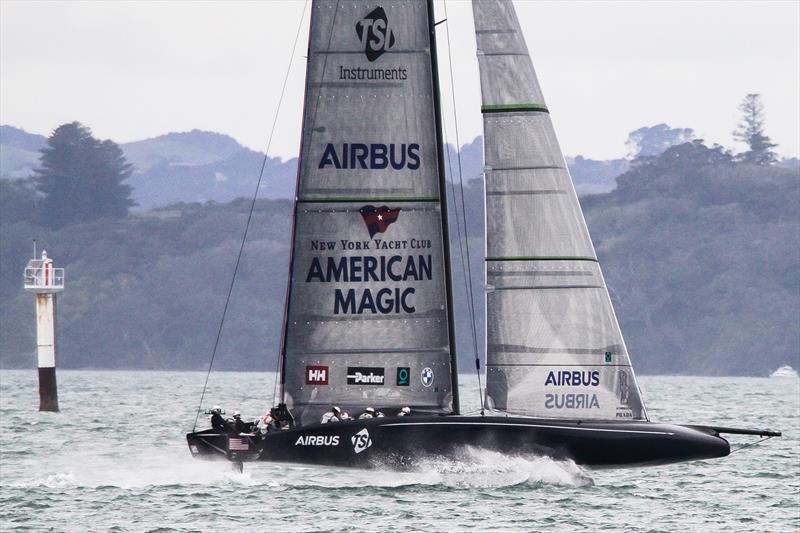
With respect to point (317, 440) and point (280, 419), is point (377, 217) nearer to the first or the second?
point (280, 419)

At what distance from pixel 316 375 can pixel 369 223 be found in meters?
2.49

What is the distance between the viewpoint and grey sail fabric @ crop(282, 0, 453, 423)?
2652 cm

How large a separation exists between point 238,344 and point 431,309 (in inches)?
5709

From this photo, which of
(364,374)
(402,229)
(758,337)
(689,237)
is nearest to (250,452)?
(364,374)

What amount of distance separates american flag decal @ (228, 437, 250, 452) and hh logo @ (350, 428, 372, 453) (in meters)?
1.84

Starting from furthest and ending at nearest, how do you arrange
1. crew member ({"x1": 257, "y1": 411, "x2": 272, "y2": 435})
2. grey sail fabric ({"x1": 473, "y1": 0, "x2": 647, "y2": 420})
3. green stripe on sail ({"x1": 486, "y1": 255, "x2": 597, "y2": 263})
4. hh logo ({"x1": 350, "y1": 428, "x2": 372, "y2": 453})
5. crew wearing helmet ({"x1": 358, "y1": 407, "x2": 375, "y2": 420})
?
crew member ({"x1": 257, "y1": 411, "x2": 272, "y2": 435}), crew wearing helmet ({"x1": 358, "y1": 407, "x2": 375, "y2": 420}), green stripe on sail ({"x1": 486, "y1": 255, "x2": 597, "y2": 263}), grey sail fabric ({"x1": 473, "y1": 0, "x2": 647, "y2": 420}), hh logo ({"x1": 350, "y1": 428, "x2": 372, "y2": 453})

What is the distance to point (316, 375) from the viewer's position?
87.7 ft

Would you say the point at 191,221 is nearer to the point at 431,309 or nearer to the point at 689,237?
the point at 689,237

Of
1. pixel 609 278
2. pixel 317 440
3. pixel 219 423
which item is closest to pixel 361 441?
pixel 317 440

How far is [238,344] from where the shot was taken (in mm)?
170625

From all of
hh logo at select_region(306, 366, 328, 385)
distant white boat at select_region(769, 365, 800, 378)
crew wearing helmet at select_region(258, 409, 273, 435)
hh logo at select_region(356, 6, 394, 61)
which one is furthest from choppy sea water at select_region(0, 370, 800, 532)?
distant white boat at select_region(769, 365, 800, 378)

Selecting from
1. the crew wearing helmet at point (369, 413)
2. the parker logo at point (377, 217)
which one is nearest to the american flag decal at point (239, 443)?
the crew wearing helmet at point (369, 413)

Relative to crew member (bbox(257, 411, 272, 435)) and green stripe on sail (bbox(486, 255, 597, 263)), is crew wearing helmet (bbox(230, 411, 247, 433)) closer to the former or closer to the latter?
crew member (bbox(257, 411, 272, 435))

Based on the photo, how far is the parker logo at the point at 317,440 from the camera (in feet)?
83.7
